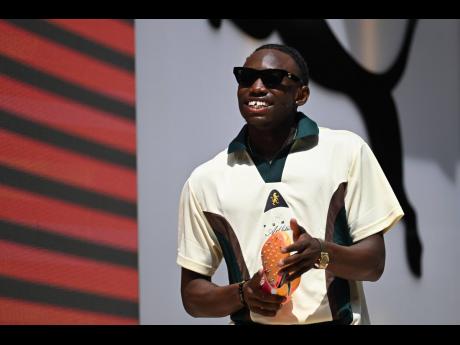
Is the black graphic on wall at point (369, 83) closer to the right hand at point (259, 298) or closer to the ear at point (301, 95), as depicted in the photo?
the ear at point (301, 95)

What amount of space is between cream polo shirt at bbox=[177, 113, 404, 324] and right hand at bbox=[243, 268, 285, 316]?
5.2 inches

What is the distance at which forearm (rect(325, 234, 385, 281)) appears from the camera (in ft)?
9.52

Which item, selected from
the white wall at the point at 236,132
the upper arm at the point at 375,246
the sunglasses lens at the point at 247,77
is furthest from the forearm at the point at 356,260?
the white wall at the point at 236,132

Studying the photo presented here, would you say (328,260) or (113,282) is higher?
(113,282)

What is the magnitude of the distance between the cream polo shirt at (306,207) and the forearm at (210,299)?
2.4 inches

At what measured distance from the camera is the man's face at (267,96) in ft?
10.2

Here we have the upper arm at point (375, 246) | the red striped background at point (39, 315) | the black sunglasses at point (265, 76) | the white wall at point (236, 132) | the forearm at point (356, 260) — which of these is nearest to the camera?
the forearm at point (356, 260)

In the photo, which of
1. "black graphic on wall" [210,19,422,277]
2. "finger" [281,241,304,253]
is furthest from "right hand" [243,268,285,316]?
"black graphic on wall" [210,19,422,277]

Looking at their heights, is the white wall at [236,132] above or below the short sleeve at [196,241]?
above

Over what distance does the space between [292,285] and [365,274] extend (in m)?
0.25

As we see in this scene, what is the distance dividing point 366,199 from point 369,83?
2.01 metres
